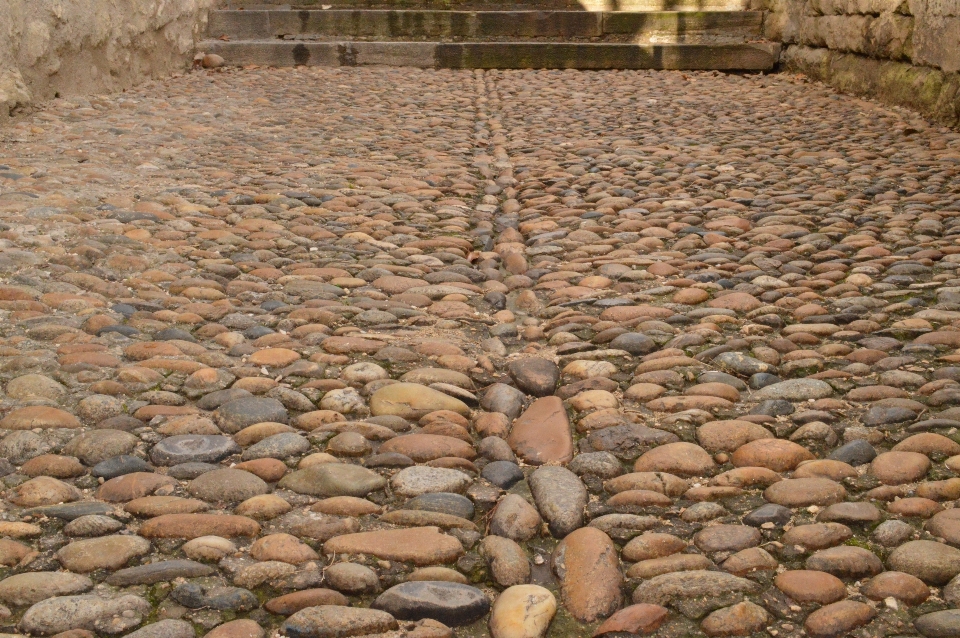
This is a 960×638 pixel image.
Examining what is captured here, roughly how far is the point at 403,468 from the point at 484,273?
4.75ft

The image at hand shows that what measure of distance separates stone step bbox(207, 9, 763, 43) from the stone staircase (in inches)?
0.4

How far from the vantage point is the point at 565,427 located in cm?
206

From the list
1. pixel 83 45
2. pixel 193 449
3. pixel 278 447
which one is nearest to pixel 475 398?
pixel 278 447

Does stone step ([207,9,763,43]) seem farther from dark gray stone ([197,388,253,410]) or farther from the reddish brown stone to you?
the reddish brown stone

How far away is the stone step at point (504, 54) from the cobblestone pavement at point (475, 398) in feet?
14.6

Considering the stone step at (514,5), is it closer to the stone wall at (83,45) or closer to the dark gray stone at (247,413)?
the stone wall at (83,45)

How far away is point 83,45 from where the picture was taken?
607cm

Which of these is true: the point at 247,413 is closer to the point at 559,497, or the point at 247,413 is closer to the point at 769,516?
the point at 559,497

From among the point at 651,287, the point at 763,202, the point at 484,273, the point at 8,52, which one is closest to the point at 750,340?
the point at 651,287

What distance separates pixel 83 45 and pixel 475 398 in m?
5.04

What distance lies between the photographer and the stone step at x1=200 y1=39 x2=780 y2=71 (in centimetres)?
885

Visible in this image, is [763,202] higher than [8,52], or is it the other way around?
[8,52]

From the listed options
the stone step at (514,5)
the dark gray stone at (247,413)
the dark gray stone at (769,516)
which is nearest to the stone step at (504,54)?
the stone step at (514,5)

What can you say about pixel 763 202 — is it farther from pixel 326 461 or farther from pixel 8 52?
pixel 8 52
